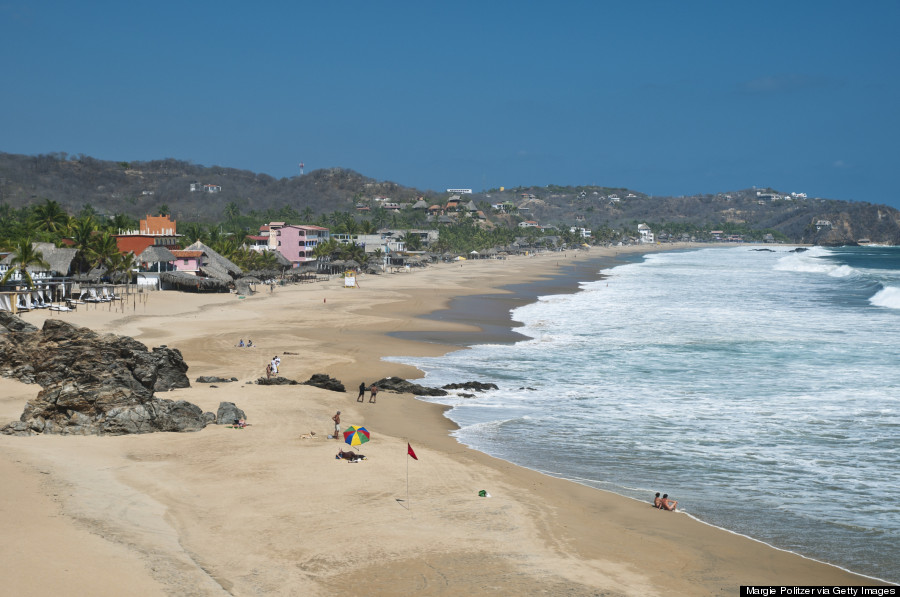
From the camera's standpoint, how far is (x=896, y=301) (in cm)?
5503

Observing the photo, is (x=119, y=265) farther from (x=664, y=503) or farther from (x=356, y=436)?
(x=664, y=503)

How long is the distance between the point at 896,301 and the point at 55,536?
58.9 meters

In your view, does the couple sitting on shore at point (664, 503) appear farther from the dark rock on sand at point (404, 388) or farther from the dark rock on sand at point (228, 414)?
the dark rock on sand at point (404, 388)

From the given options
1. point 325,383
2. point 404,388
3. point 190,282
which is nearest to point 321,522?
point 325,383

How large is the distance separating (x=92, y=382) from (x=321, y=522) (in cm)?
897

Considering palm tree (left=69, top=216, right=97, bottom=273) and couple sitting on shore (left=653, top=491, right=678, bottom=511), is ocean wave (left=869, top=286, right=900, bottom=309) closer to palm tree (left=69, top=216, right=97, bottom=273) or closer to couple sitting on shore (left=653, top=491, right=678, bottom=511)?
couple sitting on shore (left=653, top=491, right=678, bottom=511)

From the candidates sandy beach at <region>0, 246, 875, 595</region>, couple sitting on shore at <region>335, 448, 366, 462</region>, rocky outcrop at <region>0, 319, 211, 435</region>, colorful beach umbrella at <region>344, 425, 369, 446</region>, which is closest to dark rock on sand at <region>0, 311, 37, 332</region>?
rocky outcrop at <region>0, 319, 211, 435</region>

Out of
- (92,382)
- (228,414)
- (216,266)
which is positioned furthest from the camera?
(216,266)

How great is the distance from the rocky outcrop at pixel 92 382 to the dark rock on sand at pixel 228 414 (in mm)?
559

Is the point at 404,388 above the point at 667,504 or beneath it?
above

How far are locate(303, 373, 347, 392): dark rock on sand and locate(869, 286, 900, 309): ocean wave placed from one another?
43443mm

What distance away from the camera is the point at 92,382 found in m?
18.7

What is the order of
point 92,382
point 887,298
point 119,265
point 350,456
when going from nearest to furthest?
point 350,456 → point 92,382 → point 119,265 → point 887,298

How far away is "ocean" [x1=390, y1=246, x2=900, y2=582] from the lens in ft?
49.5
